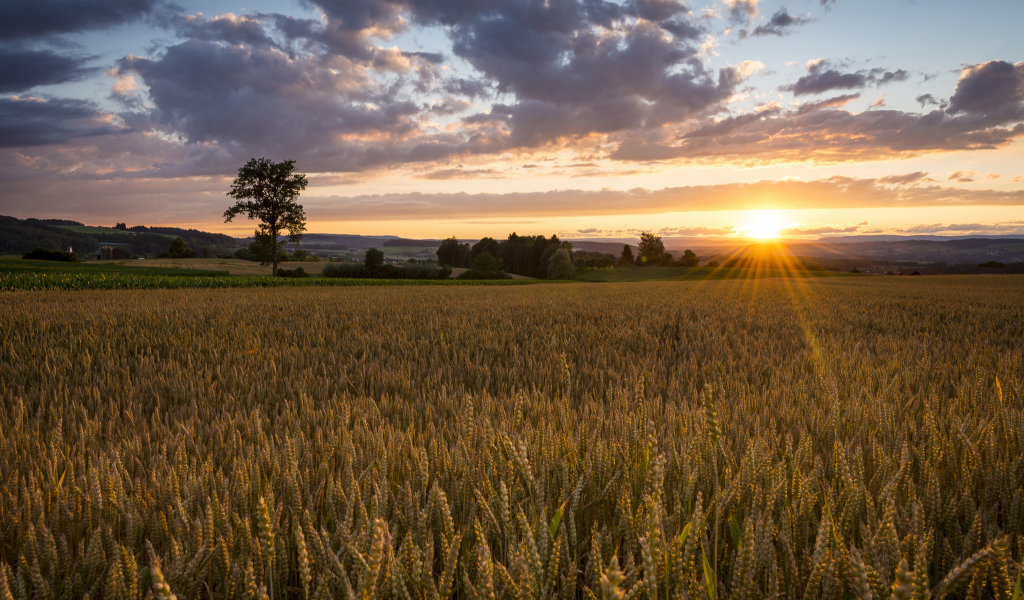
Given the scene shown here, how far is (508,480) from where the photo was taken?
5.10 feet

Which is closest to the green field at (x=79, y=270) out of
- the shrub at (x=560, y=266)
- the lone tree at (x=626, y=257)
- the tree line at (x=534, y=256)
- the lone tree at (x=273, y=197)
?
the lone tree at (x=273, y=197)

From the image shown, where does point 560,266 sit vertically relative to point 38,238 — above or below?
below

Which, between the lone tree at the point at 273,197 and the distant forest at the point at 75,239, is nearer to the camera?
the lone tree at the point at 273,197

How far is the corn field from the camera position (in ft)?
3.43

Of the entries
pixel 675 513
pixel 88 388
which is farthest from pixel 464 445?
pixel 88 388

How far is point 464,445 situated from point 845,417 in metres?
1.89

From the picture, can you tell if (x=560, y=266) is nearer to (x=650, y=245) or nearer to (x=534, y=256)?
(x=534, y=256)

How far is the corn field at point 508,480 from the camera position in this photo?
104cm

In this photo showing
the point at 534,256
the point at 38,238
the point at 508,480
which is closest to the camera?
the point at 508,480

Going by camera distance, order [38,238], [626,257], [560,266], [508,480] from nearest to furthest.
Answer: [508,480], [560,266], [626,257], [38,238]

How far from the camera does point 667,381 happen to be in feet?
10.4

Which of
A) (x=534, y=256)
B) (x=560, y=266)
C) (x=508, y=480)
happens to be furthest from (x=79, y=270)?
(x=534, y=256)

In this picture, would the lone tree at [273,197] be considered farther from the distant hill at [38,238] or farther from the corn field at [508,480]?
the distant hill at [38,238]

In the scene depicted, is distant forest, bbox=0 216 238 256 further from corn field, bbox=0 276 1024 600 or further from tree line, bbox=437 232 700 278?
corn field, bbox=0 276 1024 600
